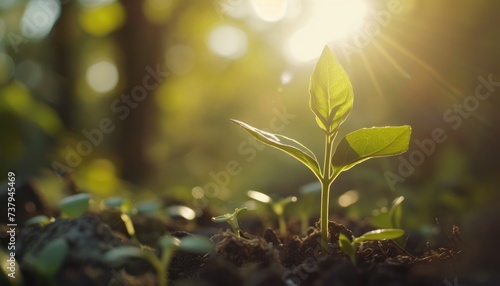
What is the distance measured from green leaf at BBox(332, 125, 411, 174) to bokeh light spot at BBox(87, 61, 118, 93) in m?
5.13

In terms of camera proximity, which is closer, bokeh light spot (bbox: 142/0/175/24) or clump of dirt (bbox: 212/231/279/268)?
clump of dirt (bbox: 212/231/279/268)

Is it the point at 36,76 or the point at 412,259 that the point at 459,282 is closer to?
the point at 412,259

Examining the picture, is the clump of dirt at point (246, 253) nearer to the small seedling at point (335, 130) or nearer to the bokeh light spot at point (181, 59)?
the small seedling at point (335, 130)

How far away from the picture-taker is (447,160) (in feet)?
9.55

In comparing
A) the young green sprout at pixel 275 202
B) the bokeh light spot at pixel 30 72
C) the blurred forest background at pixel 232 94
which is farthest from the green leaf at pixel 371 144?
the bokeh light spot at pixel 30 72

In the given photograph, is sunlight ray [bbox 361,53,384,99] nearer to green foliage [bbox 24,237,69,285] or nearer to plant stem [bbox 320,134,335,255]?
plant stem [bbox 320,134,335,255]

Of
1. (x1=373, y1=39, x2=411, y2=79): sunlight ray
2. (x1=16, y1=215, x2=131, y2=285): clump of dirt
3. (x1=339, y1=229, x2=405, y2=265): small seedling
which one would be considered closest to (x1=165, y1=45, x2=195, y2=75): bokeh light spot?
(x1=373, y1=39, x2=411, y2=79): sunlight ray

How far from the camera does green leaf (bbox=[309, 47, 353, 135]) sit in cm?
93

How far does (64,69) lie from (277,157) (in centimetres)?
247

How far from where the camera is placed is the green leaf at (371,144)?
3.07ft

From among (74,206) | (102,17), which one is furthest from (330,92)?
(102,17)

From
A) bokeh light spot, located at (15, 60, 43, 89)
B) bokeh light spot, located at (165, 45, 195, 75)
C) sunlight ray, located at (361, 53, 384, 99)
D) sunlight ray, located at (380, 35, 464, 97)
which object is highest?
bokeh light spot, located at (165, 45, 195, 75)

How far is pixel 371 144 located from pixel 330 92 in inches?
5.1

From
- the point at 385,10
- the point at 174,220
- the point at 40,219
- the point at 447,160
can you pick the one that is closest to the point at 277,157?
the point at 447,160
